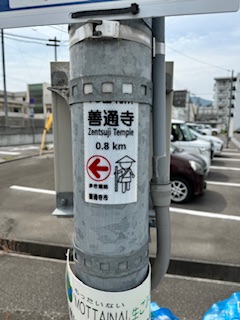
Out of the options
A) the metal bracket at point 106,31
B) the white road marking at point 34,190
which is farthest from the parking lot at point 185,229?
the metal bracket at point 106,31

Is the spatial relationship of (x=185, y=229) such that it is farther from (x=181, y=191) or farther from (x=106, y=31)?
(x=106, y=31)

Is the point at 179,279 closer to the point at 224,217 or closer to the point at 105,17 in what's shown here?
the point at 224,217

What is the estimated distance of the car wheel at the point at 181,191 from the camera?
5309mm

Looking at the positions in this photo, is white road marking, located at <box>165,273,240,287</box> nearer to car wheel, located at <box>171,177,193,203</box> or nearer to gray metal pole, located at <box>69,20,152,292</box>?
gray metal pole, located at <box>69,20,152,292</box>

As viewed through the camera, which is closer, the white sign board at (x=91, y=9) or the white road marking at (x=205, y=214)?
the white sign board at (x=91, y=9)

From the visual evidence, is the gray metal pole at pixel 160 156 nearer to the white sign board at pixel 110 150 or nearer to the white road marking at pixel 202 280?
the white sign board at pixel 110 150

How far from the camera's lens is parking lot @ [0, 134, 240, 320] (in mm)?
2609

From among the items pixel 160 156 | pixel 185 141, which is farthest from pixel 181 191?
pixel 160 156

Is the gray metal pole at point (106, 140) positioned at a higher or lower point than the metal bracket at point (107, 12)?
lower

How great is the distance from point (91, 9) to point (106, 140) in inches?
19.0

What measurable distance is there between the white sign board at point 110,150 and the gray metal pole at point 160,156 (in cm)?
28

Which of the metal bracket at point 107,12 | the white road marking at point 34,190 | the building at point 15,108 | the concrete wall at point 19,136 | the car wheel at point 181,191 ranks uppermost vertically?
the building at point 15,108

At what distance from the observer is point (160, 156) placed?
1.28 metres

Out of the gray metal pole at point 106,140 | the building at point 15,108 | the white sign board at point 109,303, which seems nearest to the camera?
the gray metal pole at point 106,140
